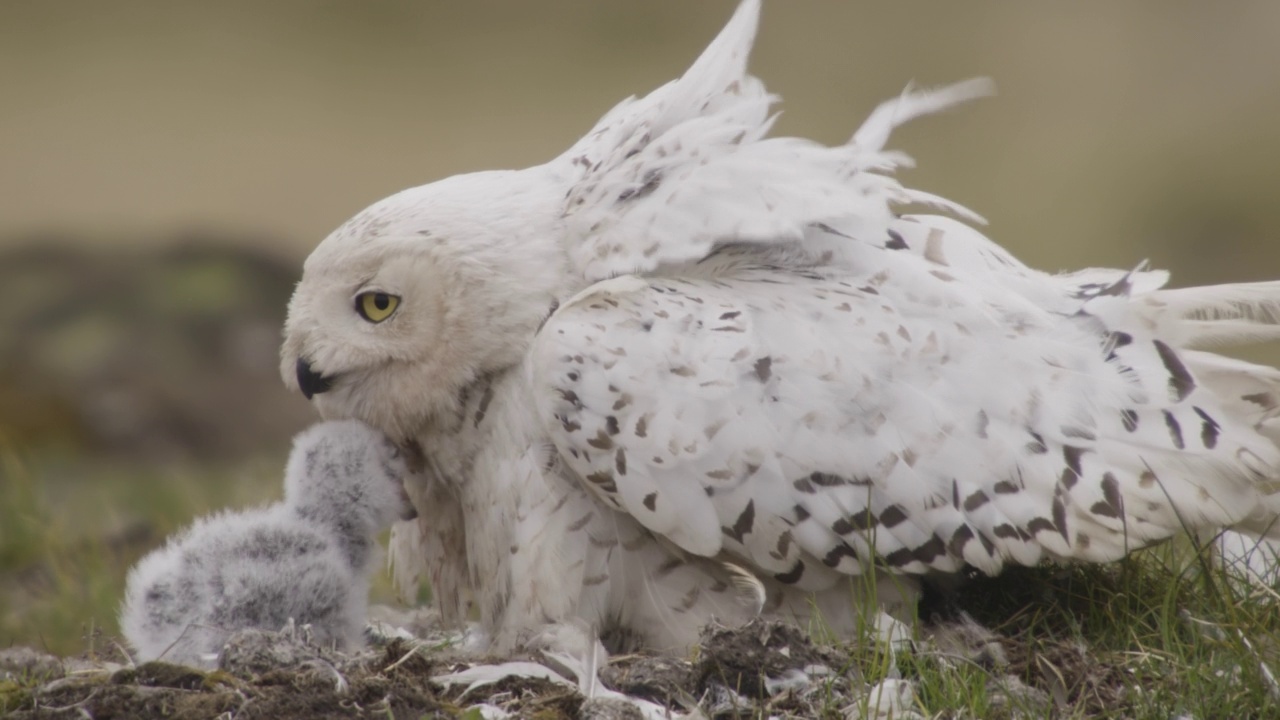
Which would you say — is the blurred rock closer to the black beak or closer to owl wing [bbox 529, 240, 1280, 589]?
the black beak

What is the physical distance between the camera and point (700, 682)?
10.2 ft

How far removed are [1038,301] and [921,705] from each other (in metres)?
1.41

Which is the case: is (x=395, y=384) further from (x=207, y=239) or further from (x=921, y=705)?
(x=207, y=239)

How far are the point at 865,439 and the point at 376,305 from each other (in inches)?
59.0

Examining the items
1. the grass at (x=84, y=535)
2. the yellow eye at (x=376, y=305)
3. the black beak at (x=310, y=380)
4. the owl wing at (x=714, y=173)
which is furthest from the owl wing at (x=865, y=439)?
the grass at (x=84, y=535)

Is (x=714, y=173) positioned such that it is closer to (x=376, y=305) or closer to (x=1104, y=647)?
(x=376, y=305)

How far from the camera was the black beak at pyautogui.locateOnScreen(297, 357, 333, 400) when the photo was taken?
3.91 meters

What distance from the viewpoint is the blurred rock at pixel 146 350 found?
11.3m

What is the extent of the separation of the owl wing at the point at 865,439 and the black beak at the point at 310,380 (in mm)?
793

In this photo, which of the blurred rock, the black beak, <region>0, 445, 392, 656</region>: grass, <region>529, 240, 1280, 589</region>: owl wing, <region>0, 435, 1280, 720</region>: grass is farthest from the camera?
the blurred rock

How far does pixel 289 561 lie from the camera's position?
361 centimetres

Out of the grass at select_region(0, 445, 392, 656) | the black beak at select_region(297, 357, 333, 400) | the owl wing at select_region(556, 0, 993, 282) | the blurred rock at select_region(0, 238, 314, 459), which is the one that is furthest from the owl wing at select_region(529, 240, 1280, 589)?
the blurred rock at select_region(0, 238, 314, 459)

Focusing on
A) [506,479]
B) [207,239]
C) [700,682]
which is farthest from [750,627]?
[207,239]

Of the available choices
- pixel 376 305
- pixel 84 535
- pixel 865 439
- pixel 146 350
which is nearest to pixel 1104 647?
pixel 865 439
